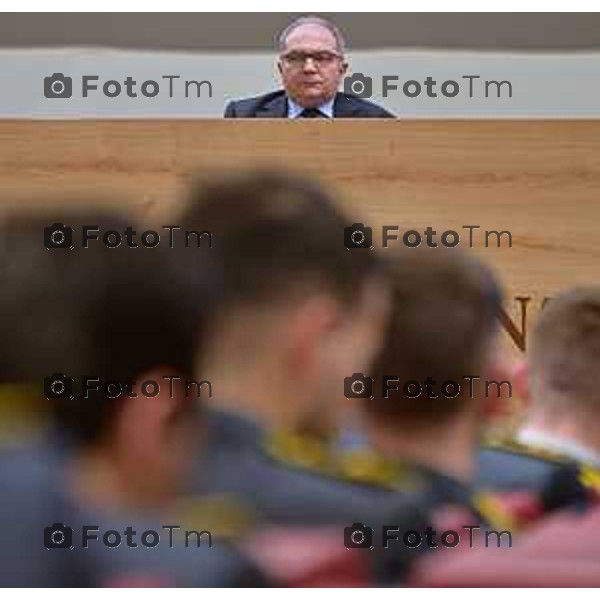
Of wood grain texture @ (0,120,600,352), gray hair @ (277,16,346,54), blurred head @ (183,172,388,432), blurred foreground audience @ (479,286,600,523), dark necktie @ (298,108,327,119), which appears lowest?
blurred foreground audience @ (479,286,600,523)

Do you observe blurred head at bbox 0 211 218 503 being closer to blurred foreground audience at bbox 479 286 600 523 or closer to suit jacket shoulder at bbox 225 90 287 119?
suit jacket shoulder at bbox 225 90 287 119

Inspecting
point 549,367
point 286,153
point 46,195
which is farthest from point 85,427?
point 549,367

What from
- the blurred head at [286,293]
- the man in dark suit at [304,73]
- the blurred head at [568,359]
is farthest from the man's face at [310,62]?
the blurred head at [568,359]

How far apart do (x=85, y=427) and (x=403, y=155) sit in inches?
22.0

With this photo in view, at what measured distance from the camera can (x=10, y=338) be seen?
6.46 ft

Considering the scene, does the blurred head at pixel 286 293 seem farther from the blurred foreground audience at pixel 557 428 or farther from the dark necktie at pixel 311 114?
the blurred foreground audience at pixel 557 428

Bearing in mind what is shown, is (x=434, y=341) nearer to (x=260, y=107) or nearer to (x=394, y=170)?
(x=394, y=170)

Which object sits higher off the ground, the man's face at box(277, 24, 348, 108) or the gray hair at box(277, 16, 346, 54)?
the gray hair at box(277, 16, 346, 54)

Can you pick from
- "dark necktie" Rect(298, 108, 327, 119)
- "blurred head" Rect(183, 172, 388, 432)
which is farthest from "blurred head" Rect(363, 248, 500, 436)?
"dark necktie" Rect(298, 108, 327, 119)

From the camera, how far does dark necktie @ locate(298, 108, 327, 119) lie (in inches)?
78.1

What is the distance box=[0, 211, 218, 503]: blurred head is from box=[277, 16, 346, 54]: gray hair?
308 millimetres

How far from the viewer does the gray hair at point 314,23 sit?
1964mm

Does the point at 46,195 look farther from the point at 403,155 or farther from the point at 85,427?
the point at 403,155

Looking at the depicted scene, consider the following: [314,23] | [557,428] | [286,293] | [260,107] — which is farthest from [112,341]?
[557,428]
